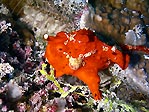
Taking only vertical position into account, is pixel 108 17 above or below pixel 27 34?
below

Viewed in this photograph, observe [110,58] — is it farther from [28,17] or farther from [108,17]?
[28,17]

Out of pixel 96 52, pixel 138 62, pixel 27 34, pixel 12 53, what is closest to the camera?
pixel 96 52

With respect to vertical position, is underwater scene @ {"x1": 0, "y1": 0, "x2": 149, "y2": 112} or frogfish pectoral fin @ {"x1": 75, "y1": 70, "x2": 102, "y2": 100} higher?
underwater scene @ {"x1": 0, "y1": 0, "x2": 149, "y2": 112}

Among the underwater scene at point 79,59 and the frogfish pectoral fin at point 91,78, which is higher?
the underwater scene at point 79,59

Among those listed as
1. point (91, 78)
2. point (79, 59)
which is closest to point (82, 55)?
point (79, 59)

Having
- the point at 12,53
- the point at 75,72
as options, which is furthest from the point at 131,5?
the point at 12,53

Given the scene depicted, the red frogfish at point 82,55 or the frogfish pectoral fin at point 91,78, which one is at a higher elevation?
the red frogfish at point 82,55
